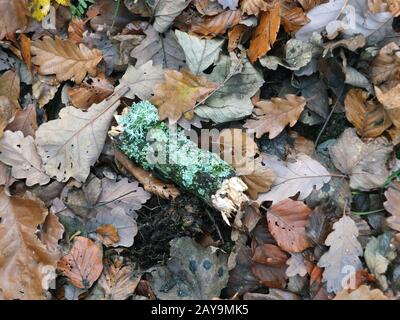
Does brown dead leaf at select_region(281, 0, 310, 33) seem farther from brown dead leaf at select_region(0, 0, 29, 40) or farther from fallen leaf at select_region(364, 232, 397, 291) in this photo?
brown dead leaf at select_region(0, 0, 29, 40)

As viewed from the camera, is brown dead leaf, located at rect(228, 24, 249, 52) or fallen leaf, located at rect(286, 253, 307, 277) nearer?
fallen leaf, located at rect(286, 253, 307, 277)

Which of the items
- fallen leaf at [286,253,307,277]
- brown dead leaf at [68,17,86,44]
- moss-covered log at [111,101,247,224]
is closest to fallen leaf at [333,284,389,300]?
fallen leaf at [286,253,307,277]

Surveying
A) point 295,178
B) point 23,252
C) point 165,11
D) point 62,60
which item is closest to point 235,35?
point 165,11

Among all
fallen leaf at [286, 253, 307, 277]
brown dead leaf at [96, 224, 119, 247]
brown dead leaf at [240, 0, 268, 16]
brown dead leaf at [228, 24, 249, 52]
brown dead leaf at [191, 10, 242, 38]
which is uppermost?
brown dead leaf at [240, 0, 268, 16]

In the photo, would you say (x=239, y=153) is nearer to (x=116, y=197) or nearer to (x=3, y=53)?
(x=116, y=197)

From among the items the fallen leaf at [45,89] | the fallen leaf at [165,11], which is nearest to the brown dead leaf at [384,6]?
the fallen leaf at [165,11]

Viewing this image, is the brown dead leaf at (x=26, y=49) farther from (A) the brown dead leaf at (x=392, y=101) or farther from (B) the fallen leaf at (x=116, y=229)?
(A) the brown dead leaf at (x=392, y=101)
